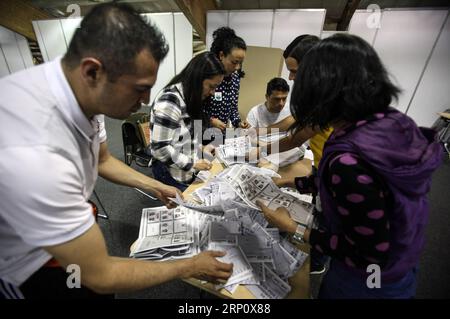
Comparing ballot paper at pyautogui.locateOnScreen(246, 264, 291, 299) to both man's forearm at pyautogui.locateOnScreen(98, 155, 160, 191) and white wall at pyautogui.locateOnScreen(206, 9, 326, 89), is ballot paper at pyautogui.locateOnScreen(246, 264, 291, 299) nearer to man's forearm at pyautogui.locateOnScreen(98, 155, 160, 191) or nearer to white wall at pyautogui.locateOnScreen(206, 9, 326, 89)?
man's forearm at pyautogui.locateOnScreen(98, 155, 160, 191)

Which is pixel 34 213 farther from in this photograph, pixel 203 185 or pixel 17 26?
pixel 17 26

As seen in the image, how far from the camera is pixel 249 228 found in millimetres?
973

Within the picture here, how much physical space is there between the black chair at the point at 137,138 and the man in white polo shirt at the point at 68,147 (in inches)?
66.3

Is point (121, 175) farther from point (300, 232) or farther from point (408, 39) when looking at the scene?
point (408, 39)

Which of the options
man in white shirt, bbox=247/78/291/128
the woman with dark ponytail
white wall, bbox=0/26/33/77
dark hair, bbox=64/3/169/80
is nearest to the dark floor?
dark hair, bbox=64/3/169/80

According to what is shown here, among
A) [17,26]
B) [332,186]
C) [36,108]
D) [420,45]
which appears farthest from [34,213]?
[17,26]

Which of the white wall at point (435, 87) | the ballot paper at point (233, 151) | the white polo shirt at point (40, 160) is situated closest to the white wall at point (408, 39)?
the white wall at point (435, 87)

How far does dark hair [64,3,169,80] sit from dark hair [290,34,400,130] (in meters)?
0.49

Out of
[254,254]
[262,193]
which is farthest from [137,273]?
[262,193]

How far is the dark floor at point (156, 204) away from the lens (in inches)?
61.8

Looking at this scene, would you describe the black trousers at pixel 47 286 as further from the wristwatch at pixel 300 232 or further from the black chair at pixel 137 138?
the black chair at pixel 137 138

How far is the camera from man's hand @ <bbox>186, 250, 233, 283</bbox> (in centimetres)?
74

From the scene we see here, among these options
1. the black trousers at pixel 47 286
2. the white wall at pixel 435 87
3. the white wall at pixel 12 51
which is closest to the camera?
the black trousers at pixel 47 286

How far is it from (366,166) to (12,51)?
839cm
